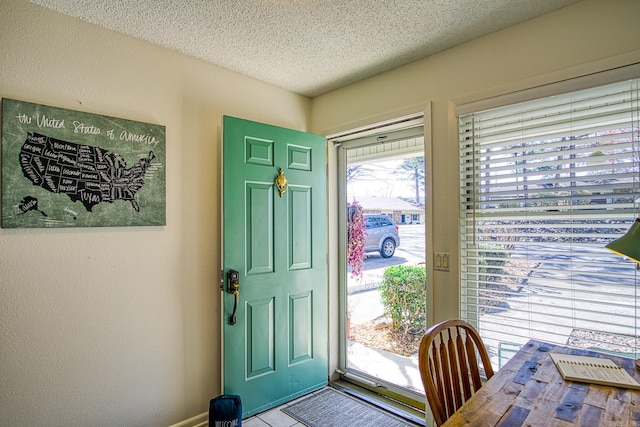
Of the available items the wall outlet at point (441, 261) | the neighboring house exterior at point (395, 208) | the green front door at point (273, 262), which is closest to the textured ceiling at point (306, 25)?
the green front door at point (273, 262)

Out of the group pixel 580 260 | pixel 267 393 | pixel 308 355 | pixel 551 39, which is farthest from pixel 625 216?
pixel 267 393

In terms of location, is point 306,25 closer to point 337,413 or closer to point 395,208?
point 395,208

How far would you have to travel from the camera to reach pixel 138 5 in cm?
178

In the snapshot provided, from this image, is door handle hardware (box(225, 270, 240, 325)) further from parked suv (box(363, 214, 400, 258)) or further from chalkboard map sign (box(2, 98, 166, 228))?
parked suv (box(363, 214, 400, 258))

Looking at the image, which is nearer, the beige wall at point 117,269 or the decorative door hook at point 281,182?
the beige wall at point 117,269

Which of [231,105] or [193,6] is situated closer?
[193,6]

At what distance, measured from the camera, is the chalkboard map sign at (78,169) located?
1712 mm

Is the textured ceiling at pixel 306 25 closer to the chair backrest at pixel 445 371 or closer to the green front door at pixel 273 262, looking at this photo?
the green front door at pixel 273 262

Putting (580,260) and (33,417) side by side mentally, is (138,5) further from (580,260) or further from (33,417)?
(580,260)

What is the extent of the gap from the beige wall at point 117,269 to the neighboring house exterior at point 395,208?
1.23 metres

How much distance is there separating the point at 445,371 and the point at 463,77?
5.52 feet

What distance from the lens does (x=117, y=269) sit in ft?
6.68

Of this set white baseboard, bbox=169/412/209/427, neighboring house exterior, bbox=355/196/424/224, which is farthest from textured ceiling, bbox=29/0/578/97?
white baseboard, bbox=169/412/209/427

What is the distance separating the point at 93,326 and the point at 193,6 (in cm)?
178
